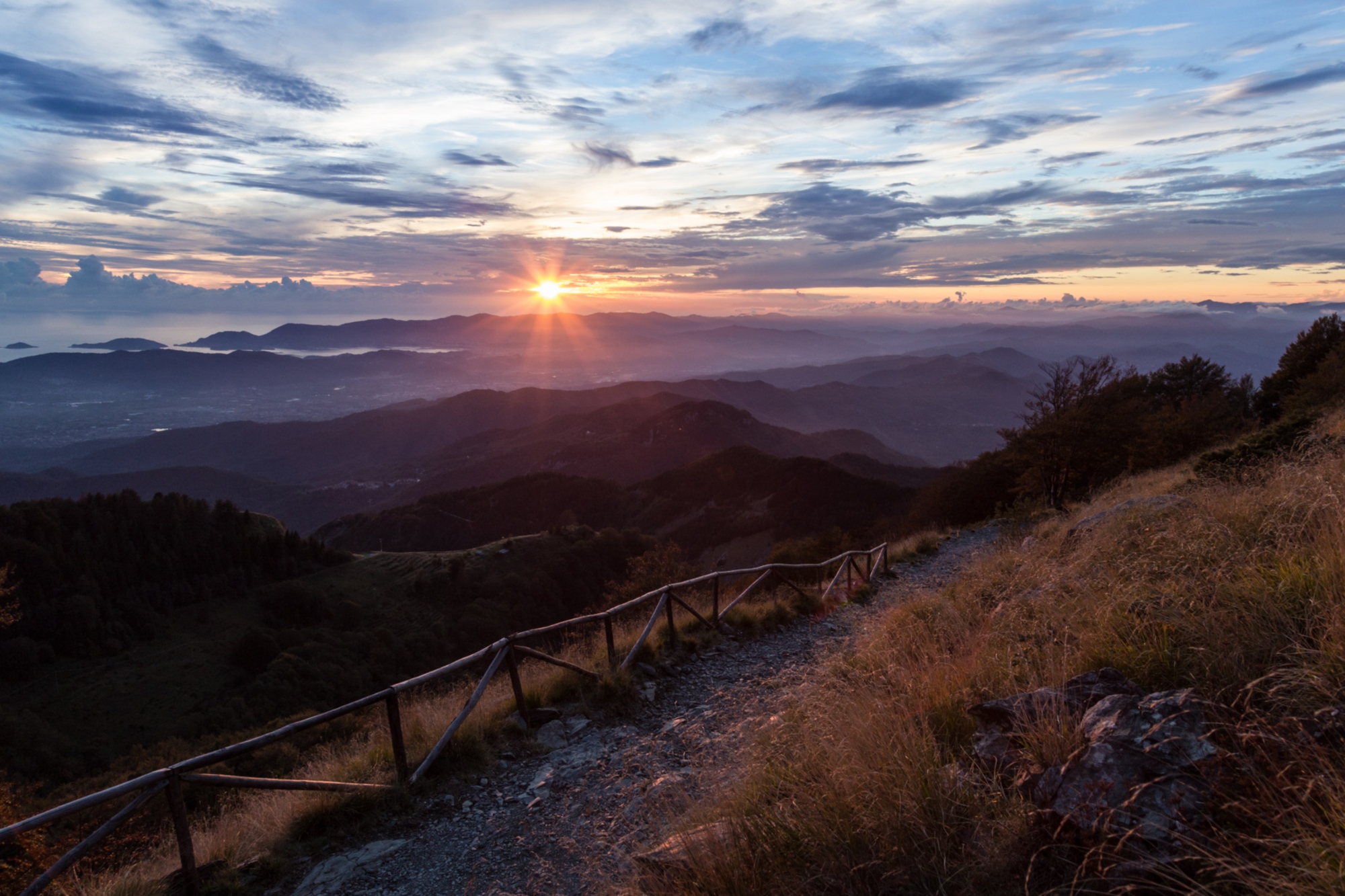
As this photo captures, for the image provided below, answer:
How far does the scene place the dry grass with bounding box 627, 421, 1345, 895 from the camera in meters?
2.24

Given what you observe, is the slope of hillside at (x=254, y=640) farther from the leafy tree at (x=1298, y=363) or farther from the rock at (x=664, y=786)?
the leafy tree at (x=1298, y=363)

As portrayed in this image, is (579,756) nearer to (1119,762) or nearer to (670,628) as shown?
(670,628)

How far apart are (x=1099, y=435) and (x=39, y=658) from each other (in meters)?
85.2

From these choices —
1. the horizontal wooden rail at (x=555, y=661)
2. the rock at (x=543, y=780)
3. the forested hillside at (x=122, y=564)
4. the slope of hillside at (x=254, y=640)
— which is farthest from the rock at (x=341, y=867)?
the forested hillside at (x=122, y=564)

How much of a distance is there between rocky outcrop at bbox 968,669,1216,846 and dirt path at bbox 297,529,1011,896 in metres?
1.91

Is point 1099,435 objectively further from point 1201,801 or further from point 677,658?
point 1201,801

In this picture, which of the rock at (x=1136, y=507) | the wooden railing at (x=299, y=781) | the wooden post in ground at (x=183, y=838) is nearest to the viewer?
the wooden railing at (x=299, y=781)

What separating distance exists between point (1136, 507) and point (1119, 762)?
7630 mm

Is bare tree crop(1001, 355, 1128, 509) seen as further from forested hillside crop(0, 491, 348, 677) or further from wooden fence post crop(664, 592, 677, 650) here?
forested hillside crop(0, 491, 348, 677)

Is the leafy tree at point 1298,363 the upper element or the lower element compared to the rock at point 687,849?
upper

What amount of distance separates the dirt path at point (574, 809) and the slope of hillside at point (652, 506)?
90253 mm

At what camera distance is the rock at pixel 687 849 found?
309 centimetres

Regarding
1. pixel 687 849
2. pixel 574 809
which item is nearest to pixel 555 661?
pixel 574 809

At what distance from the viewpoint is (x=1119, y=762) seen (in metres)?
2.57
